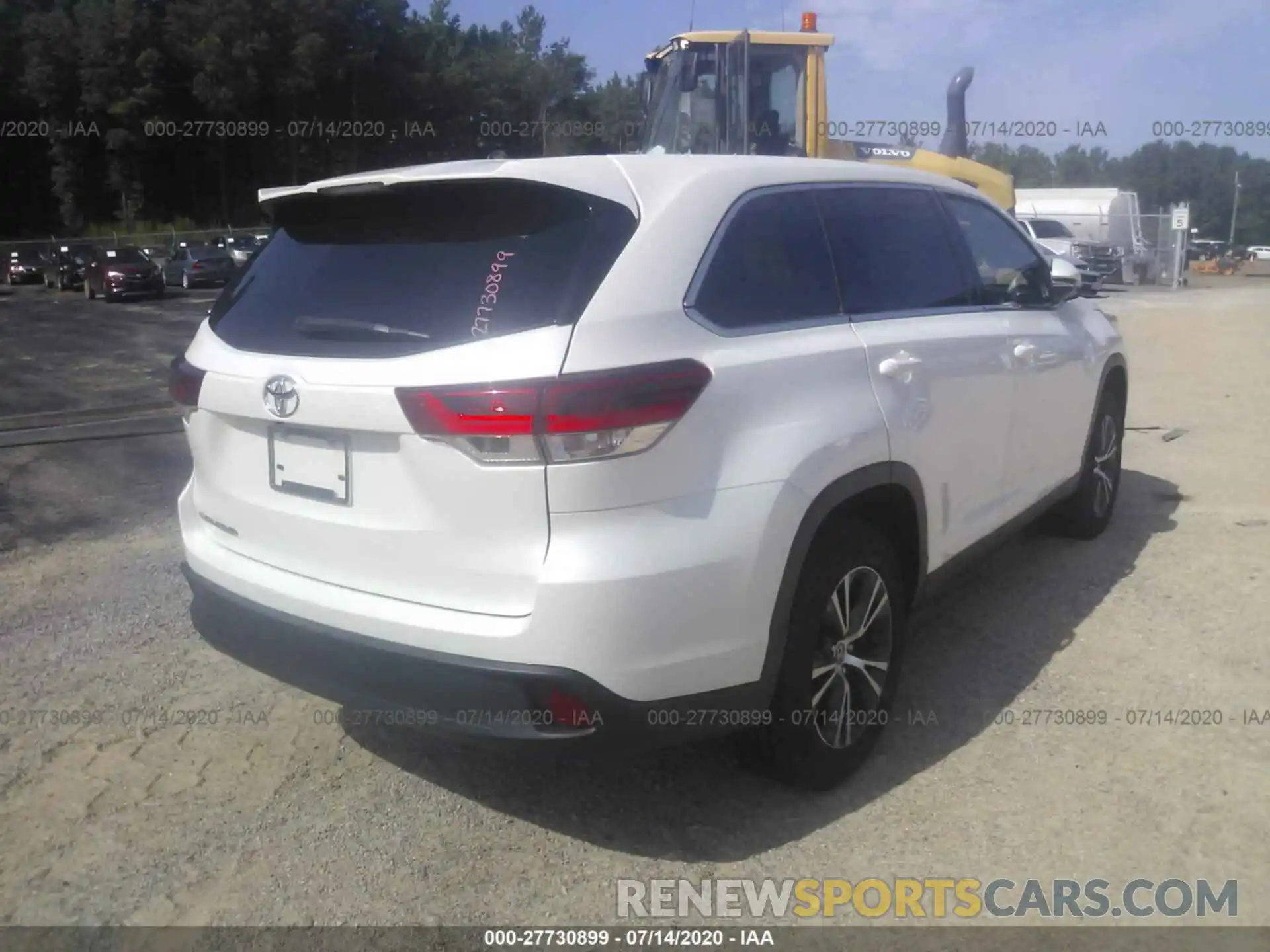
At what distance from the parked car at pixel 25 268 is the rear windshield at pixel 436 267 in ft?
132

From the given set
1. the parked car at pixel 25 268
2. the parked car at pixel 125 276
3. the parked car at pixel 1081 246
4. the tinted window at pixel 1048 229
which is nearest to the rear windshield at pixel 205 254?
the parked car at pixel 125 276

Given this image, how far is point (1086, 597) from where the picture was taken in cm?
507

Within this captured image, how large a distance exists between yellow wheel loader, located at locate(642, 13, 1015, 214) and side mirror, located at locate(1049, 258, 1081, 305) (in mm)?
5550

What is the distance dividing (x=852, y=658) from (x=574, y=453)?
1.33 metres

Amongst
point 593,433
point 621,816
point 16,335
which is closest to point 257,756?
point 621,816

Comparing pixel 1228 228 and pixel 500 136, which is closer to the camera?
pixel 500 136

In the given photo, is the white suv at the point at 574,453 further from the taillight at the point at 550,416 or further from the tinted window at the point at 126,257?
the tinted window at the point at 126,257

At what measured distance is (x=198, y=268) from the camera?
32.8 metres

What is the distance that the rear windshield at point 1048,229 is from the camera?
1209 inches

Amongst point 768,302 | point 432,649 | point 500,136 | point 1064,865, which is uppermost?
point 500,136

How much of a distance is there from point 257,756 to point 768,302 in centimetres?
224

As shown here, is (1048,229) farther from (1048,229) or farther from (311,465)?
(311,465)

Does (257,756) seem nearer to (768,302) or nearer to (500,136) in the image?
(768,302)

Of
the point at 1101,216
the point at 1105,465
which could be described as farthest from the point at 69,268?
the point at 1105,465
